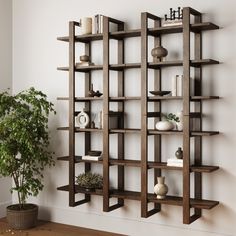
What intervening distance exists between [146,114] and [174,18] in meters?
0.95

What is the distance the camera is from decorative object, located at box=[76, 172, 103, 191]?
4590mm

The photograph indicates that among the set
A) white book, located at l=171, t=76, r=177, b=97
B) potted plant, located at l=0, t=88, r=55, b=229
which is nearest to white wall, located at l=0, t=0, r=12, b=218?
potted plant, located at l=0, t=88, r=55, b=229

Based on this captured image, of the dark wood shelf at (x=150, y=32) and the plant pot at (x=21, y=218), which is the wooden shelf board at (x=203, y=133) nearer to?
the dark wood shelf at (x=150, y=32)

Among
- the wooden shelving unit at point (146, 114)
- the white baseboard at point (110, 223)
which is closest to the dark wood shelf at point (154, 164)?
the wooden shelving unit at point (146, 114)

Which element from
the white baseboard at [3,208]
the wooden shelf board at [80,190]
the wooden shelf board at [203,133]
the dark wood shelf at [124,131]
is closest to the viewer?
the wooden shelf board at [203,133]

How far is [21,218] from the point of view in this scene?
476 centimetres

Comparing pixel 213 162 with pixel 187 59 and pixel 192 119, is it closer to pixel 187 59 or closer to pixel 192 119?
pixel 192 119

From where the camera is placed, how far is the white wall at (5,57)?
5.29m

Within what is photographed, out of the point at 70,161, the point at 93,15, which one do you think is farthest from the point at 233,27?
the point at 70,161

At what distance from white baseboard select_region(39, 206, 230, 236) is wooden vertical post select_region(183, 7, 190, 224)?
1.46 ft

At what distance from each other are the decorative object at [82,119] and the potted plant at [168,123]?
834mm

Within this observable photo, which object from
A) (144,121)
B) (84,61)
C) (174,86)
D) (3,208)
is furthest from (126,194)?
(3,208)

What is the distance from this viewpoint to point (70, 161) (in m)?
4.63

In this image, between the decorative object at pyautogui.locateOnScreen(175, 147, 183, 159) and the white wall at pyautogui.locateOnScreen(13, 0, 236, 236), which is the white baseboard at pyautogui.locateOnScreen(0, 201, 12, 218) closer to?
the white wall at pyautogui.locateOnScreen(13, 0, 236, 236)
